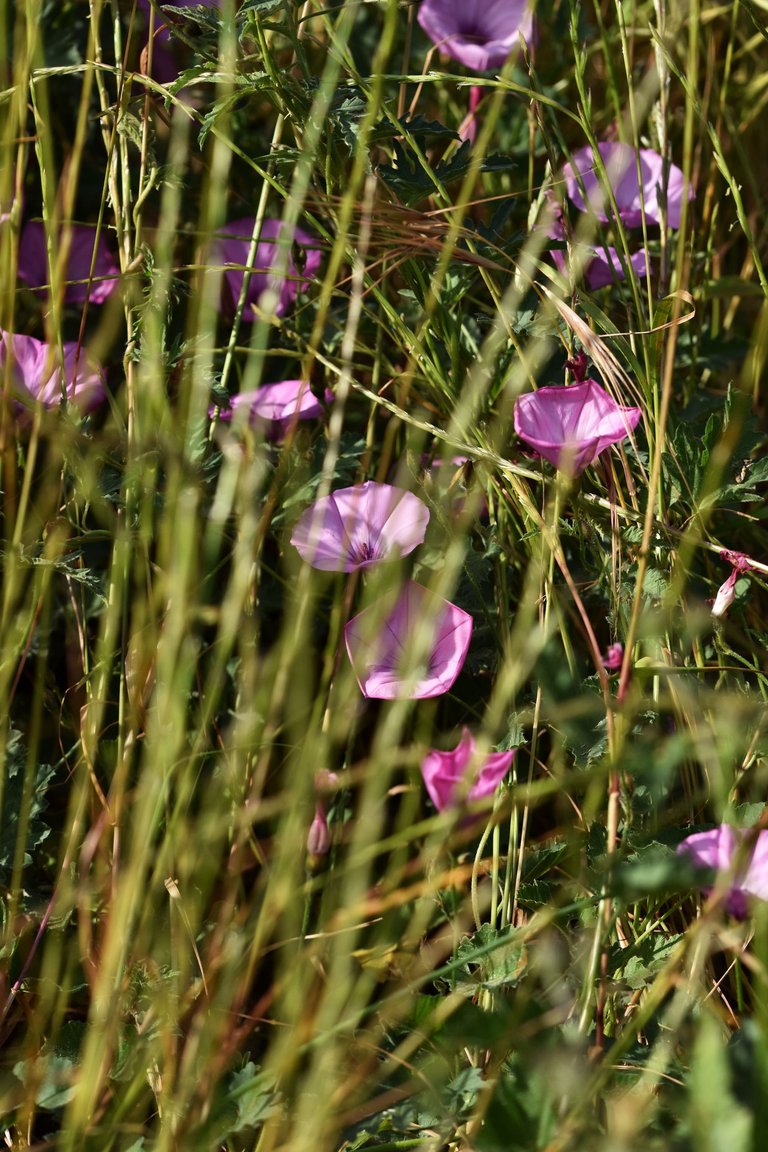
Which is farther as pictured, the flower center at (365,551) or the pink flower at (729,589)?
the flower center at (365,551)

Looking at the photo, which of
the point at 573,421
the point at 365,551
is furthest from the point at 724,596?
the point at 365,551

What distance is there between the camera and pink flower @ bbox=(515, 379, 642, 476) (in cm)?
89

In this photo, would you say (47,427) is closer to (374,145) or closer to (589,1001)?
(374,145)

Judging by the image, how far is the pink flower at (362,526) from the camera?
0.94 m

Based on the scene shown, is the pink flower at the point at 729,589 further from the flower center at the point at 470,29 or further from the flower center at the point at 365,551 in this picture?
the flower center at the point at 470,29

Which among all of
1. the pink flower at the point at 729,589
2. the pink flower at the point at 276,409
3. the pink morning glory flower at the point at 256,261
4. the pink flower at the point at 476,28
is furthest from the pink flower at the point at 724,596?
the pink flower at the point at 476,28

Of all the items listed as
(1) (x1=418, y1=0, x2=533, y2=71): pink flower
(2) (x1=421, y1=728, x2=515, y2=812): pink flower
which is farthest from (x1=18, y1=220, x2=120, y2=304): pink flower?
(2) (x1=421, y1=728, x2=515, y2=812): pink flower

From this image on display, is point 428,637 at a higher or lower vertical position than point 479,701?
higher

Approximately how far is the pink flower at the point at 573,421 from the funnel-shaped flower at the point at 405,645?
0.48 ft

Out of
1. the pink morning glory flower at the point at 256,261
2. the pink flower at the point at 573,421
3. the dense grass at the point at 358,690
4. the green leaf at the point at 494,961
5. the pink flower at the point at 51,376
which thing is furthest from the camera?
the pink morning glory flower at the point at 256,261

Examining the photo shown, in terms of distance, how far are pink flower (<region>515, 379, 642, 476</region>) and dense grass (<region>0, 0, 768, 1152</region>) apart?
0.07 ft

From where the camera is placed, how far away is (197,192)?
51.8 inches

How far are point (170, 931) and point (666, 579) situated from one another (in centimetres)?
48

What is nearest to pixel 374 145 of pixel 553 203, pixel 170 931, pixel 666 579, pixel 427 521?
pixel 553 203
